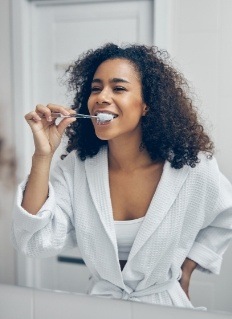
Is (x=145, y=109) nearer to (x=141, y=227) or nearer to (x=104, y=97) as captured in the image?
(x=104, y=97)

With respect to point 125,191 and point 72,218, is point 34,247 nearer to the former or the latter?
point 72,218

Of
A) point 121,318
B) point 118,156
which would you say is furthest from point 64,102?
point 121,318

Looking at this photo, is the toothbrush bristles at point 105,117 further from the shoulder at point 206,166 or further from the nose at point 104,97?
the shoulder at point 206,166

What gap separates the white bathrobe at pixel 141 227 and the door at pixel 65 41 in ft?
0.18

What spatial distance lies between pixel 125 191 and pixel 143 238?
11 cm

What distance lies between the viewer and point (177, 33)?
79 centimetres

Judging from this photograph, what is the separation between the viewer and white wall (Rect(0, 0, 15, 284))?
3.08 ft

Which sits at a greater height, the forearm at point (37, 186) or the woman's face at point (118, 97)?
the woman's face at point (118, 97)

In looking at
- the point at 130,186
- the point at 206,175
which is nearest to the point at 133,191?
the point at 130,186

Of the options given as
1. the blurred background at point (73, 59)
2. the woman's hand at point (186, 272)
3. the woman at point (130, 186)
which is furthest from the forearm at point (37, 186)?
the woman's hand at point (186, 272)

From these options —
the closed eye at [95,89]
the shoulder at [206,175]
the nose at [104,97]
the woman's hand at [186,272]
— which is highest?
the closed eye at [95,89]

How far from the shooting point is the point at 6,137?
97 cm

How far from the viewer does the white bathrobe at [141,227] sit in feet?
2.70

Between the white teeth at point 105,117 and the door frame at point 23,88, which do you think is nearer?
the white teeth at point 105,117
